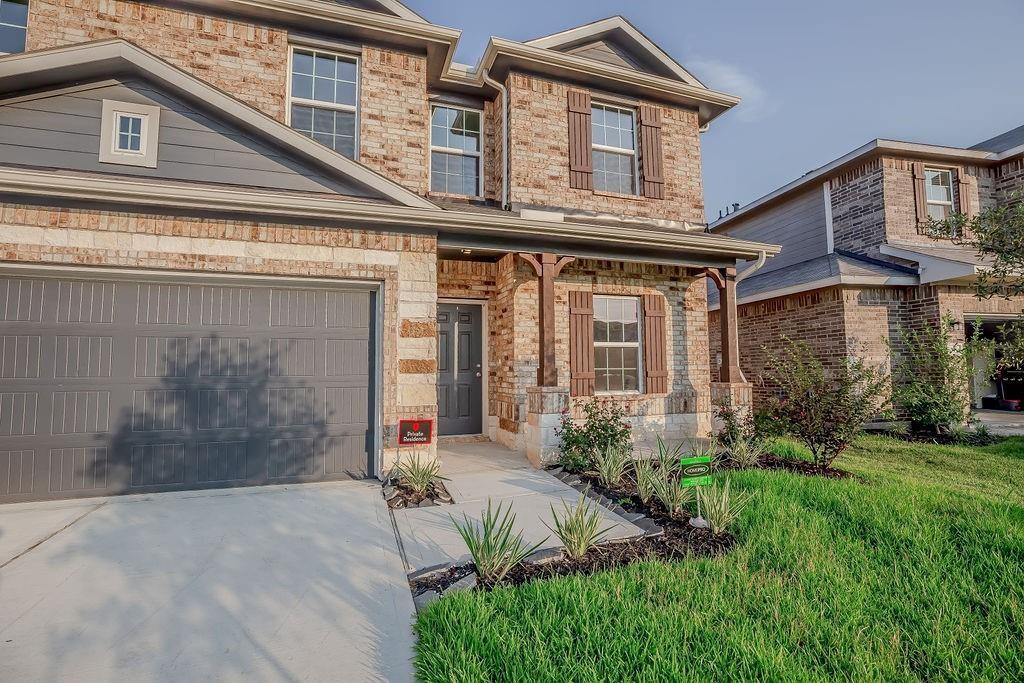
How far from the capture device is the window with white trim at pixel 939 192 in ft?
36.5

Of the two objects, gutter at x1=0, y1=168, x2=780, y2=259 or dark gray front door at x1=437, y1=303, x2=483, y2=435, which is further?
dark gray front door at x1=437, y1=303, x2=483, y2=435

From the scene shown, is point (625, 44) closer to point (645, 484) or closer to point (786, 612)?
point (645, 484)

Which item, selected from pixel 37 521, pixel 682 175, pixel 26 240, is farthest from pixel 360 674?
pixel 682 175

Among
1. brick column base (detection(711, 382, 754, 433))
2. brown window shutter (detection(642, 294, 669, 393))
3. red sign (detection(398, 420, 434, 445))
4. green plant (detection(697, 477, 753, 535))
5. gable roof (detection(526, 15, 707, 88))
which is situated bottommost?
green plant (detection(697, 477, 753, 535))

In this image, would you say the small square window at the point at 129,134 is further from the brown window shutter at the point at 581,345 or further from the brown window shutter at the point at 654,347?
the brown window shutter at the point at 654,347

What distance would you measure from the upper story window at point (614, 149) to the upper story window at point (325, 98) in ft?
13.6

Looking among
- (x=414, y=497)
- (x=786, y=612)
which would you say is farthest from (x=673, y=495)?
(x=414, y=497)

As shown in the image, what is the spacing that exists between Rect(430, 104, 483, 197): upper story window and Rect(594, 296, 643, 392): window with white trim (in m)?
3.09

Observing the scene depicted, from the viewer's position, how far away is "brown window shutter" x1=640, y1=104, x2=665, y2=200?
27.6ft

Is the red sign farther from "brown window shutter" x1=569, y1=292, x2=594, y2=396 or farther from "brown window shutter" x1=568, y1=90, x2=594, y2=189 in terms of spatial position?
"brown window shutter" x1=568, y1=90, x2=594, y2=189

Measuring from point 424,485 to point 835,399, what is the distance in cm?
528

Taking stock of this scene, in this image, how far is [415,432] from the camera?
549 centimetres

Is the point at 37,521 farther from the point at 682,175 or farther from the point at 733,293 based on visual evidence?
the point at 682,175

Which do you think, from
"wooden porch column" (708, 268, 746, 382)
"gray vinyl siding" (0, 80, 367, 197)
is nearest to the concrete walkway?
"gray vinyl siding" (0, 80, 367, 197)
